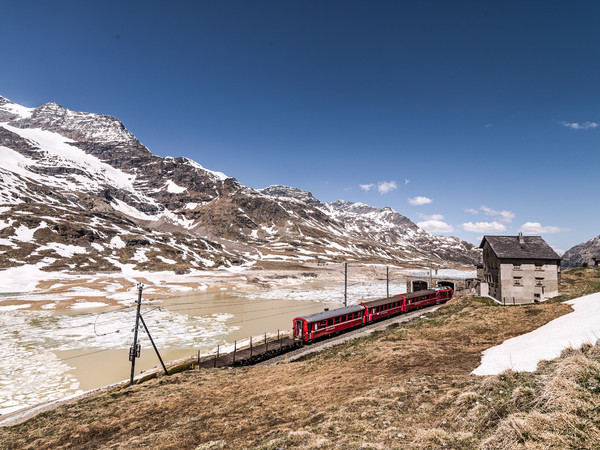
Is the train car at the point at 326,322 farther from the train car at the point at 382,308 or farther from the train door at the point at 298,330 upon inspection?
the train car at the point at 382,308

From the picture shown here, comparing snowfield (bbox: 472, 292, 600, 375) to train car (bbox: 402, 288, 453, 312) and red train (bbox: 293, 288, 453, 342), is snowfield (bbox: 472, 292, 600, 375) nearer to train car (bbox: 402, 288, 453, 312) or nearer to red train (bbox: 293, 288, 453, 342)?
red train (bbox: 293, 288, 453, 342)

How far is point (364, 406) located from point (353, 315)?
28.7 m

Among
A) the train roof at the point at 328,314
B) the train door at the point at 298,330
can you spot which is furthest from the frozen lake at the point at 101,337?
the train roof at the point at 328,314

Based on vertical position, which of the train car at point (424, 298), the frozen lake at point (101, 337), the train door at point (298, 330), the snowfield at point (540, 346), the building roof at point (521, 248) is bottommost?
the frozen lake at point (101, 337)

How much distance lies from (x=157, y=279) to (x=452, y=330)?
103m

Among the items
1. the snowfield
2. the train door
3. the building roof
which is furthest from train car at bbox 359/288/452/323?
the snowfield

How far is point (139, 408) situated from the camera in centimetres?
1683

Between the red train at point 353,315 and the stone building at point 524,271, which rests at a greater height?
the stone building at point 524,271

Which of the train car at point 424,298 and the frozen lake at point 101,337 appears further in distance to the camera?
the train car at point 424,298

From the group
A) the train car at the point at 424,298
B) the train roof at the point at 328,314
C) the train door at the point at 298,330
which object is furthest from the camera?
the train car at the point at 424,298

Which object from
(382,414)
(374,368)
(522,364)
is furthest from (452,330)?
(382,414)

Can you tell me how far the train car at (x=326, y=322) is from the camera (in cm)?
3366

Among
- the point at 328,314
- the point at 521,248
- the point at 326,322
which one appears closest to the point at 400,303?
the point at 328,314

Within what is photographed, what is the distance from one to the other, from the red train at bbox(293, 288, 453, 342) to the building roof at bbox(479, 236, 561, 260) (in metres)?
14.2
